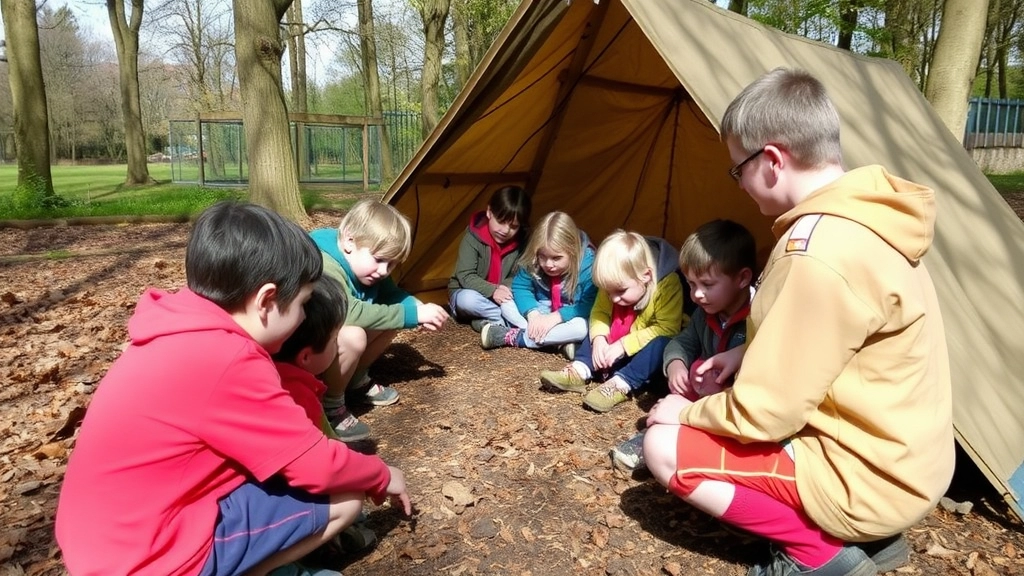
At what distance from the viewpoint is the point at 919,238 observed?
197 centimetres

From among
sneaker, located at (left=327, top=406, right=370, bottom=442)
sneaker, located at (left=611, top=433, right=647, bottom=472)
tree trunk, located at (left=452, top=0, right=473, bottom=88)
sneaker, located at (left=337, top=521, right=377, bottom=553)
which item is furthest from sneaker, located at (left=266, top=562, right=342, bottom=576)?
tree trunk, located at (left=452, top=0, right=473, bottom=88)

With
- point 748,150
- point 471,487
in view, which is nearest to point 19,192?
point 471,487

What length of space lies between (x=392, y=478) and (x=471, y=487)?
0.81 m

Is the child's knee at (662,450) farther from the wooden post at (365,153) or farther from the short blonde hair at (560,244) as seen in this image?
the wooden post at (365,153)

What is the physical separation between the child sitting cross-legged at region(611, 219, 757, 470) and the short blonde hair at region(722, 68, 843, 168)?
0.96 m

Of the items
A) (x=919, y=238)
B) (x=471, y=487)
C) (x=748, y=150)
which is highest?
(x=748, y=150)

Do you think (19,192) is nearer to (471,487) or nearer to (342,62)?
(471,487)

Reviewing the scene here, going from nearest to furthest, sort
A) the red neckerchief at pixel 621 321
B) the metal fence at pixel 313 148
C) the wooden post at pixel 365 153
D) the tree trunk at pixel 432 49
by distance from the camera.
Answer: the red neckerchief at pixel 621 321 → the tree trunk at pixel 432 49 → the wooden post at pixel 365 153 → the metal fence at pixel 313 148

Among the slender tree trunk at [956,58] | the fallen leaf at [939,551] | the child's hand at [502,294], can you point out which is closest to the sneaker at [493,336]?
the child's hand at [502,294]

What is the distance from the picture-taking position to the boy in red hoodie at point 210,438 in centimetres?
169

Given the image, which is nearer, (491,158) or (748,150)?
(748,150)

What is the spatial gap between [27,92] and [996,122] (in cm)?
2454

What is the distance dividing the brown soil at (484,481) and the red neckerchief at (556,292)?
362 mm

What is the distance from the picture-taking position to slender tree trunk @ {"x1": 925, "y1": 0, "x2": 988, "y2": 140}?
6648mm
